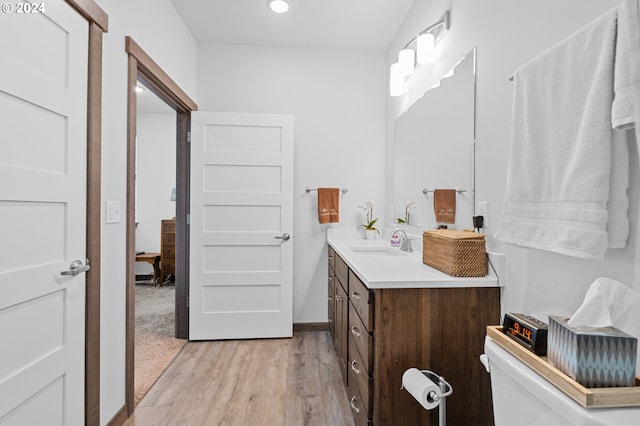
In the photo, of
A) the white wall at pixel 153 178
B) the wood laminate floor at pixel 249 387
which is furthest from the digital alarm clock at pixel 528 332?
the white wall at pixel 153 178

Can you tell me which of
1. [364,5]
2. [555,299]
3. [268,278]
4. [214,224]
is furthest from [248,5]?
[555,299]

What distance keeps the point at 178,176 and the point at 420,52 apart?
206cm

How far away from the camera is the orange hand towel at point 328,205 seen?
9.41 feet

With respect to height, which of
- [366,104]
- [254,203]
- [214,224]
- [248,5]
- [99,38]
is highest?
[248,5]

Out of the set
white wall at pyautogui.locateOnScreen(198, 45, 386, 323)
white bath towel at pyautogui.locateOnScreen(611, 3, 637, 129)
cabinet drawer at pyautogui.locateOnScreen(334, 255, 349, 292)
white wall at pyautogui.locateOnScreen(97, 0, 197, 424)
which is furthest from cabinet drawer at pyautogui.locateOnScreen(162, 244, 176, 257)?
white bath towel at pyautogui.locateOnScreen(611, 3, 637, 129)

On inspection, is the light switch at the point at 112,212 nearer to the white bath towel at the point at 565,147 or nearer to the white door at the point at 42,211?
the white door at the point at 42,211

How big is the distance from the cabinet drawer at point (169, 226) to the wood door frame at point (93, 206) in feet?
10.6

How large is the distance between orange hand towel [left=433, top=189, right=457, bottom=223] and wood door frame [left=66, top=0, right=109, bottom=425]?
5.71 feet

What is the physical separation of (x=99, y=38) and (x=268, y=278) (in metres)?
1.95

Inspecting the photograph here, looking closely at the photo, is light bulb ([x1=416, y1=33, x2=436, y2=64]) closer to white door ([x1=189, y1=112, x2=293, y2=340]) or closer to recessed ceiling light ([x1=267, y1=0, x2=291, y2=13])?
recessed ceiling light ([x1=267, y1=0, x2=291, y2=13])

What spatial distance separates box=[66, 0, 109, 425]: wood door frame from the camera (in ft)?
4.58

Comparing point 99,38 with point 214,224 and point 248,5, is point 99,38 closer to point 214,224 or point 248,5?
point 248,5

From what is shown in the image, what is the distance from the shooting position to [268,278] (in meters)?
2.76

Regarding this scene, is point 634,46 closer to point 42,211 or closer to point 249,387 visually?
point 42,211
